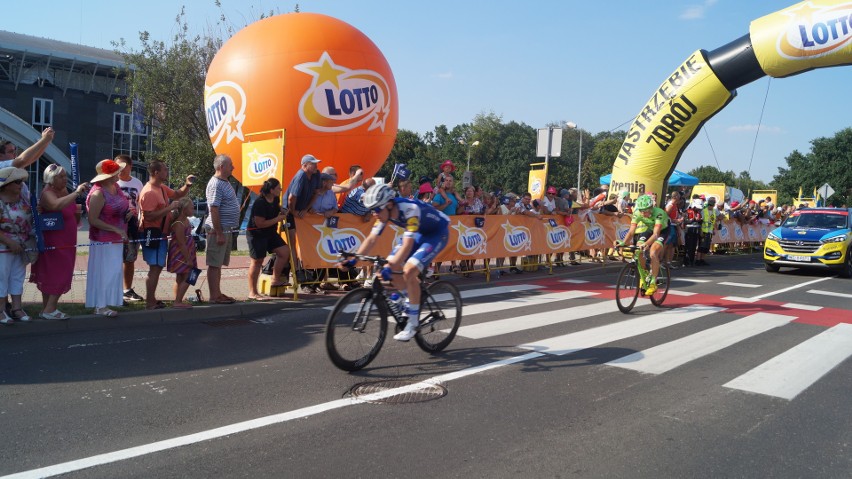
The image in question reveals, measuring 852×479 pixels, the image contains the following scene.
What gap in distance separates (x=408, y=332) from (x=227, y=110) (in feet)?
28.3

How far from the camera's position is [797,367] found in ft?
20.9

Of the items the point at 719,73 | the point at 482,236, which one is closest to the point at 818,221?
the point at 719,73

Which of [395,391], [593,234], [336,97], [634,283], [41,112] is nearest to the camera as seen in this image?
[395,391]

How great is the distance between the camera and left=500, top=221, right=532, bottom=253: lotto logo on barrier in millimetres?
13453

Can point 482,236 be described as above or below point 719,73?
below

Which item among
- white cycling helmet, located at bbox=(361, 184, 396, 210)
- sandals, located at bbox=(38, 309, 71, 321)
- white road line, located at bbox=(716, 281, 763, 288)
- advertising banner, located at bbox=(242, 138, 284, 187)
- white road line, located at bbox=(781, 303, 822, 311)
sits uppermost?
advertising banner, located at bbox=(242, 138, 284, 187)

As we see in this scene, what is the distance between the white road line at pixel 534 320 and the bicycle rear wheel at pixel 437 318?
731 mm

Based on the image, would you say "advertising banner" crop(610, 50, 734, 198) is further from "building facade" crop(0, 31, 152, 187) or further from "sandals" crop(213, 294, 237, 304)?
"building facade" crop(0, 31, 152, 187)

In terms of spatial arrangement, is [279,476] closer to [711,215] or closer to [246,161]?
[246,161]

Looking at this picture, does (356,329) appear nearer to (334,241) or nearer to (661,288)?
(334,241)

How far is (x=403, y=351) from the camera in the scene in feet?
21.3

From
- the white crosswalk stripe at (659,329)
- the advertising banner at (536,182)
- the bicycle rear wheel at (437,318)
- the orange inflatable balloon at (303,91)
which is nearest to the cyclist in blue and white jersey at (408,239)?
the bicycle rear wheel at (437,318)

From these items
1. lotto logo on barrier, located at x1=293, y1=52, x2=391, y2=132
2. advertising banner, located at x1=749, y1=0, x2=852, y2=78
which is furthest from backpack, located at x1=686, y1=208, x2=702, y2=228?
lotto logo on barrier, located at x1=293, y1=52, x2=391, y2=132

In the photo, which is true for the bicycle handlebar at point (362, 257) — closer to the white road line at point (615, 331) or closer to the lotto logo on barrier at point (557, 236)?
the white road line at point (615, 331)
